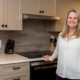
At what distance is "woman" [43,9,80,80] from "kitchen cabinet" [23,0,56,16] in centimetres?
101

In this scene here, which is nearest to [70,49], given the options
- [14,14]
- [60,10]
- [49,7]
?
[14,14]

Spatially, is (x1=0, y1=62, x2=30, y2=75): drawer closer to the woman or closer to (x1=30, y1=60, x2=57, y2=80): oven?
(x1=30, y1=60, x2=57, y2=80): oven

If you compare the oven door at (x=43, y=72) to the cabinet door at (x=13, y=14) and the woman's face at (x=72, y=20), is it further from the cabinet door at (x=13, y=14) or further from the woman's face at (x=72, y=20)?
the woman's face at (x=72, y=20)

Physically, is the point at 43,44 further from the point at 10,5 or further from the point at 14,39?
the point at 10,5

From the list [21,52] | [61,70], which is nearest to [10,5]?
[21,52]

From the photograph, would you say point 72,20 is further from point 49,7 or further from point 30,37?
point 30,37

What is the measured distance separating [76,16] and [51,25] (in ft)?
4.52

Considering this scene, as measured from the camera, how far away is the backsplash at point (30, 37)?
2.69 meters

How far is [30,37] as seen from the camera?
115 inches

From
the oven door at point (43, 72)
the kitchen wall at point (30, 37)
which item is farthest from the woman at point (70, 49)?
the kitchen wall at point (30, 37)

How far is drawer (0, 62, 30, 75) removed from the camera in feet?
6.26

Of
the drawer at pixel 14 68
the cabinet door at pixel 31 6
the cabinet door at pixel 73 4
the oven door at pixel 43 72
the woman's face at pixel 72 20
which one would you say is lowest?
the oven door at pixel 43 72

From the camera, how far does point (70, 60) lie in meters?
1.55

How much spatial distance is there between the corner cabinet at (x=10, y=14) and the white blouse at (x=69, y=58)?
1.07 meters
